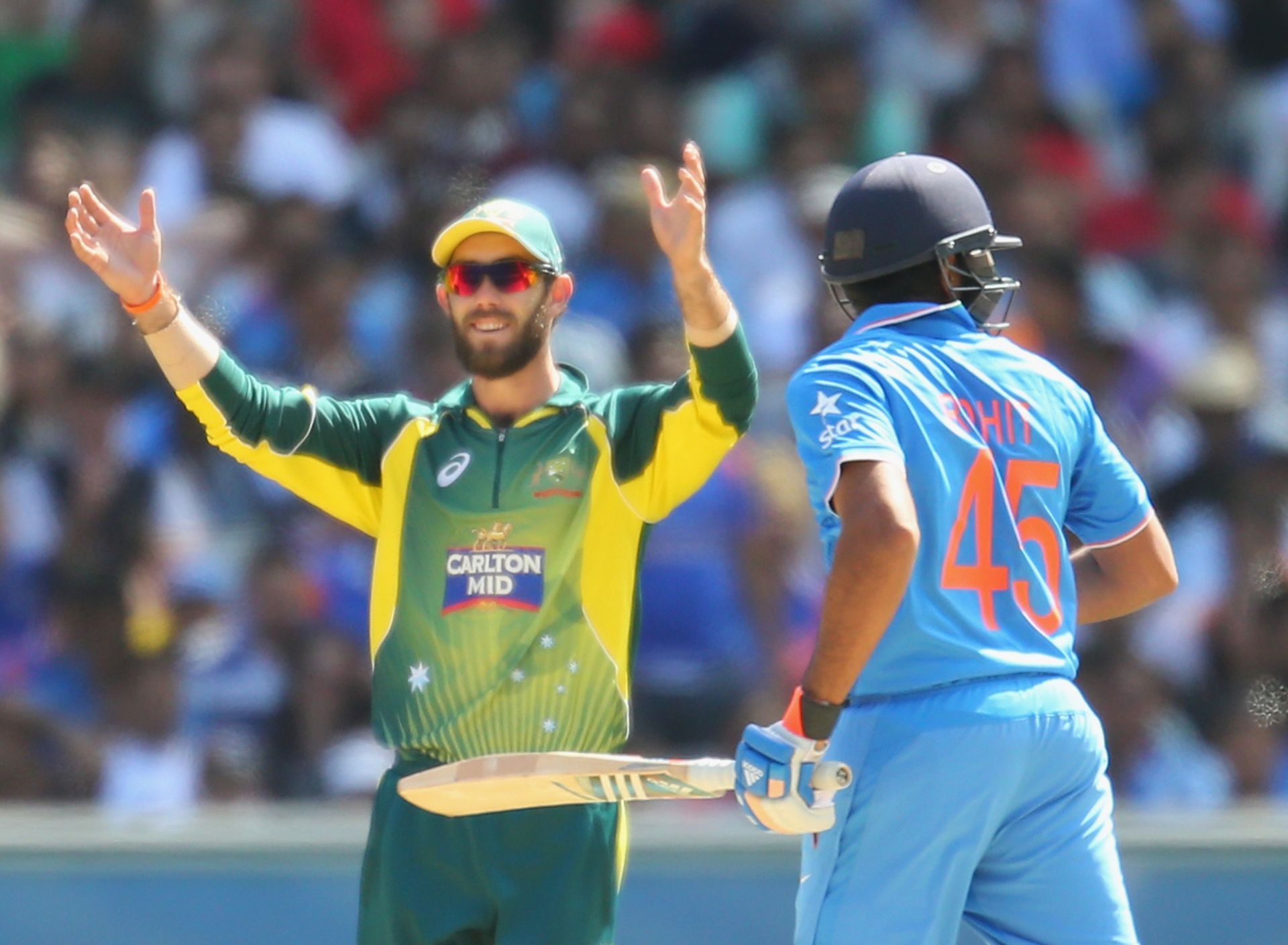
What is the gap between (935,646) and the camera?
144 inches

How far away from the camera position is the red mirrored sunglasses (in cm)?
428

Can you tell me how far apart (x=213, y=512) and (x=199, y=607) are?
47 cm

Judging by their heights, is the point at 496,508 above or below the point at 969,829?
above

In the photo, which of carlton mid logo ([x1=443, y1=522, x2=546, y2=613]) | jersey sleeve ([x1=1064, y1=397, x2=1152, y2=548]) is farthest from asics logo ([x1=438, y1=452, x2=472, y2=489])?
jersey sleeve ([x1=1064, y1=397, x2=1152, y2=548])

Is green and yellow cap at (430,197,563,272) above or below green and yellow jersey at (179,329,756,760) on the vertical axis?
above

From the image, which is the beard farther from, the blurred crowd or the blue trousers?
the blurred crowd

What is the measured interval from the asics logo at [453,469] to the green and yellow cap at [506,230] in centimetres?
41

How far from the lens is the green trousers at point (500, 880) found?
4062mm

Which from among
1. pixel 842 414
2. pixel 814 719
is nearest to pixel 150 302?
pixel 842 414

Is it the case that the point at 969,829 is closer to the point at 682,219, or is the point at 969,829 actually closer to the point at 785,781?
the point at 785,781

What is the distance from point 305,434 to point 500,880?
1.02 m

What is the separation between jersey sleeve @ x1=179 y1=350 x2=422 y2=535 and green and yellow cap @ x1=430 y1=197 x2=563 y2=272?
38cm

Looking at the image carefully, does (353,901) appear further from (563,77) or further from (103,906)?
(563,77)

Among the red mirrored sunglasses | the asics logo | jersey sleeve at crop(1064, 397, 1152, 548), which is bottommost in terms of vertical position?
jersey sleeve at crop(1064, 397, 1152, 548)
